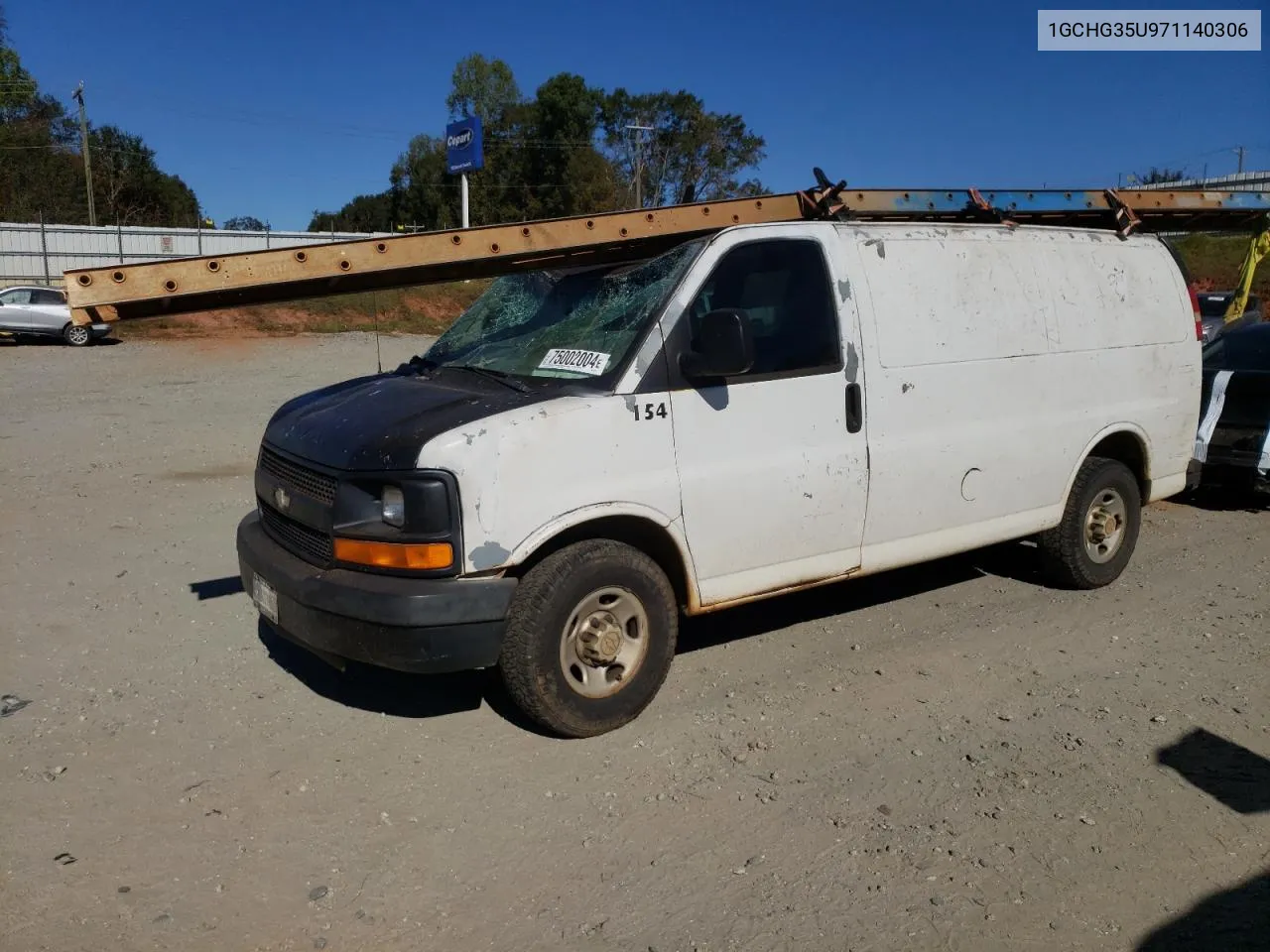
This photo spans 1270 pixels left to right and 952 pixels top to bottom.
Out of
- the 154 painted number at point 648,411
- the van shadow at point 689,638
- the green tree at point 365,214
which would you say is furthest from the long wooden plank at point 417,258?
the green tree at point 365,214

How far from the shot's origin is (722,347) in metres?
4.12

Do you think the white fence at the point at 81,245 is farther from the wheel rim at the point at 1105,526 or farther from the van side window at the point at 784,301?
the van side window at the point at 784,301

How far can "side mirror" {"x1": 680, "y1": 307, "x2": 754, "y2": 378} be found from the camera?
161 inches

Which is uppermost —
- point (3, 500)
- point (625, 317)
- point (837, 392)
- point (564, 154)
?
point (564, 154)

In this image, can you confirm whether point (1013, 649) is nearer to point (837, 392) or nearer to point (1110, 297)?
point (837, 392)

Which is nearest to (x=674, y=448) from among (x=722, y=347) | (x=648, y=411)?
(x=648, y=411)

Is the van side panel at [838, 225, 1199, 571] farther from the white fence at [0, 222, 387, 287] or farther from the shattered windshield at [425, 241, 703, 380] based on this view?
the white fence at [0, 222, 387, 287]

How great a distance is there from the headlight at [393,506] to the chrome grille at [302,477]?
0.27 metres

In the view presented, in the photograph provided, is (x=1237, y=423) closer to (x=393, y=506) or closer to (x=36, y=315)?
(x=393, y=506)

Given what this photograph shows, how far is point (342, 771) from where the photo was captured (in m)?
3.93

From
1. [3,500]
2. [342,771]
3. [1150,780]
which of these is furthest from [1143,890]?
[3,500]

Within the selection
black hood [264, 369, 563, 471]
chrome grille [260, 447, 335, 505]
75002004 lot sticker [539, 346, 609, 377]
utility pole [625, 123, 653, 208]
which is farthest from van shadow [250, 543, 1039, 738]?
utility pole [625, 123, 653, 208]

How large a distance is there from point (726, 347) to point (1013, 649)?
2431 millimetres

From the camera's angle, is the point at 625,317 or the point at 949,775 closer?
the point at 949,775
